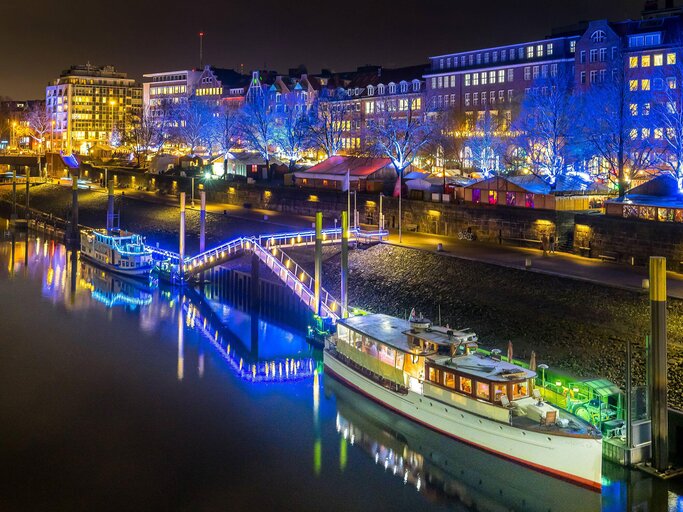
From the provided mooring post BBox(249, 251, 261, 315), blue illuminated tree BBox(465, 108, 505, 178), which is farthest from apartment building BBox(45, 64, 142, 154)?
mooring post BBox(249, 251, 261, 315)

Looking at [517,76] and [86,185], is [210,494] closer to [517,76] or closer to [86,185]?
[517,76]

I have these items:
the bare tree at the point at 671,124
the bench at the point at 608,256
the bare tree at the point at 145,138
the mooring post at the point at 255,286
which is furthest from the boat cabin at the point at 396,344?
the bare tree at the point at 145,138

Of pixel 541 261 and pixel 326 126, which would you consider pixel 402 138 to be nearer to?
pixel 326 126

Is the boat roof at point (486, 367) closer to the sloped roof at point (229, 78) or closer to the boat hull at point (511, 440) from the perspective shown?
the boat hull at point (511, 440)

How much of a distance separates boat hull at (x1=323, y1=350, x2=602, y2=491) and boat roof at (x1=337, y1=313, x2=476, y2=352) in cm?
170

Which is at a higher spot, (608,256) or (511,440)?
(608,256)

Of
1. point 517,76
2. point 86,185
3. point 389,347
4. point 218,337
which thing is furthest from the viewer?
point 86,185

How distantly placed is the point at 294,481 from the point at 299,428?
3914mm

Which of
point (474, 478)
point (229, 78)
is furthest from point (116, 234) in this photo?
point (229, 78)

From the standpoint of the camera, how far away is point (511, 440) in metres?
22.6

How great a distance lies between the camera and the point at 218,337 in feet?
123

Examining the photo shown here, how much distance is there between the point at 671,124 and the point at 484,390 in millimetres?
29428

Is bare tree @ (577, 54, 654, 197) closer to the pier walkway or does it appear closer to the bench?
the bench

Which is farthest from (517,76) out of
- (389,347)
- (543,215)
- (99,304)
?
(389,347)
